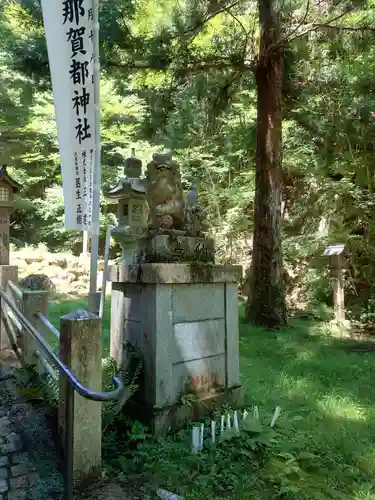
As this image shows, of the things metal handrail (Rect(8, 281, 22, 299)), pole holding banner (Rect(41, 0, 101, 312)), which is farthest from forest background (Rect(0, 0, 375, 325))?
metal handrail (Rect(8, 281, 22, 299))

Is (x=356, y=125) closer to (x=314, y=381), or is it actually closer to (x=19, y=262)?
(x=314, y=381)

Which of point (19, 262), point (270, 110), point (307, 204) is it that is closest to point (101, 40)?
point (270, 110)

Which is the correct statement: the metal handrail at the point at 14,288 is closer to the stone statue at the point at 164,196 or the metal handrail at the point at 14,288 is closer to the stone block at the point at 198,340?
the stone statue at the point at 164,196

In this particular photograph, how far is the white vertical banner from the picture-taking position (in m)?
3.68

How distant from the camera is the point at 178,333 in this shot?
3.37 metres

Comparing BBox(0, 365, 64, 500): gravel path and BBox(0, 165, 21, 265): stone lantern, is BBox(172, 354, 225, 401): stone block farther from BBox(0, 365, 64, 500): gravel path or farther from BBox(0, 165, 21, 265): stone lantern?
BBox(0, 165, 21, 265): stone lantern

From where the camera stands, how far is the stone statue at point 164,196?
145 inches

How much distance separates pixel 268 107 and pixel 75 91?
16.6ft

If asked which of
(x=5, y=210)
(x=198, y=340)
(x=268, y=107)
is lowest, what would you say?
(x=198, y=340)

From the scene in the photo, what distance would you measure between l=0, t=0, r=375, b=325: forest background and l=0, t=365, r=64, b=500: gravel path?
5314mm

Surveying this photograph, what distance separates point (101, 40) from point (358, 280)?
7.90 meters

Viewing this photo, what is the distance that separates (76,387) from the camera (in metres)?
2.01

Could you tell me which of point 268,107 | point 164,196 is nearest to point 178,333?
point 164,196

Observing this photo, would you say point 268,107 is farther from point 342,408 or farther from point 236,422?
point 236,422
